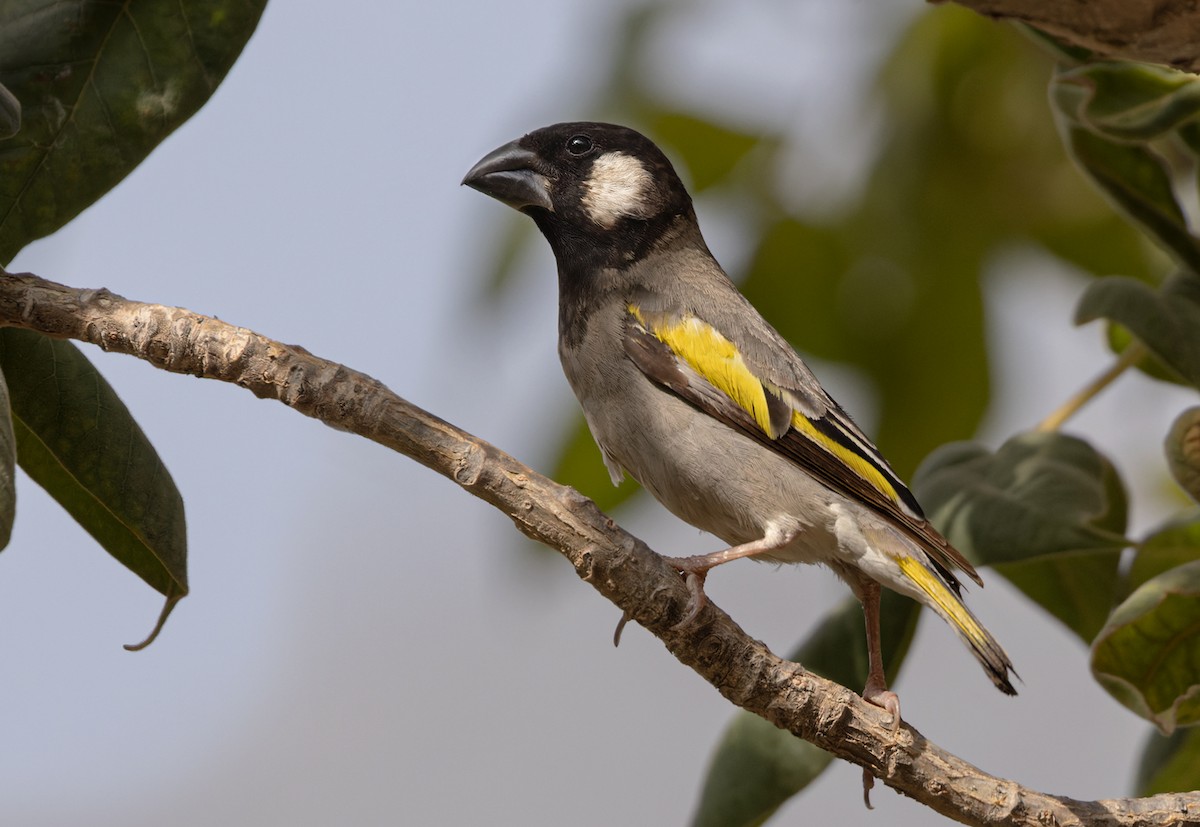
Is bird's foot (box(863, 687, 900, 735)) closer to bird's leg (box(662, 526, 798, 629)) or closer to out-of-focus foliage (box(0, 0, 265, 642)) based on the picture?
bird's leg (box(662, 526, 798, 629))

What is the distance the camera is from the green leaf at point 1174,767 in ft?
9.05

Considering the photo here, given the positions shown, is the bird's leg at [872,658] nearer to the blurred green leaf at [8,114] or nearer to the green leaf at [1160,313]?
the green leaf at [1160,313]

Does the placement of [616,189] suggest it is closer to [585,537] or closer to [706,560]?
[706,560]

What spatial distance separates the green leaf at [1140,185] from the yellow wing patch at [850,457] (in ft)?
2.40

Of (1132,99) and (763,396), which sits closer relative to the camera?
(1132,99)

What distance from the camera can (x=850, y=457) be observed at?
2994 mm

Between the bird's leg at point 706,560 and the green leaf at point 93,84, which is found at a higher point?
the green leaf at point 93,84

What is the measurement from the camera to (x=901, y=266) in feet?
12.1

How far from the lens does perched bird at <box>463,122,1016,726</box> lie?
2809 mm

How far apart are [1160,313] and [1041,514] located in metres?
0.44

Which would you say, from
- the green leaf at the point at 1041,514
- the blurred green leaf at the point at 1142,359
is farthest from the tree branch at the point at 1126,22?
the green leaf at the point at 1041,514

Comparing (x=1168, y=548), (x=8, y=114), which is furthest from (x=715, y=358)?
(x=8, y=114)

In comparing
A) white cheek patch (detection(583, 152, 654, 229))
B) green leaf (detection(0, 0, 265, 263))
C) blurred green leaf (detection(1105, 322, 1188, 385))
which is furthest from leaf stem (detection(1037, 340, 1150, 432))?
green leaf (detection(0, 0, 265, 263))

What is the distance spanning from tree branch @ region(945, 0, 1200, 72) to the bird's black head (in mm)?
1505
